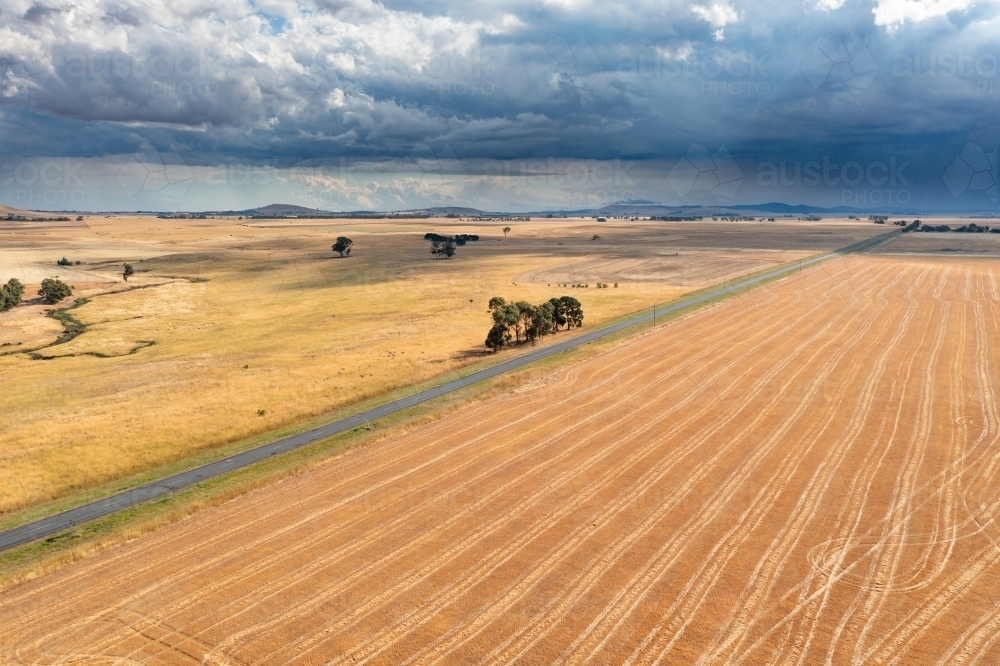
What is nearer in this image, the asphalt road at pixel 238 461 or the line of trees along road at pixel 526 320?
the asphalt road at pixel 238 461

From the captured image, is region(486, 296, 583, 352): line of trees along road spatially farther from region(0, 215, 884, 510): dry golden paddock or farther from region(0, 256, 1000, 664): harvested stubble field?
region(0, 256, 1000, 664): harvested stubble field

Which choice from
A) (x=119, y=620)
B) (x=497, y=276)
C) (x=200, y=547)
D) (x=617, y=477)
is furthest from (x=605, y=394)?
(x=497, y=276)

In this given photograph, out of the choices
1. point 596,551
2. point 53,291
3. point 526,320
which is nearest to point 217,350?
point 526,320

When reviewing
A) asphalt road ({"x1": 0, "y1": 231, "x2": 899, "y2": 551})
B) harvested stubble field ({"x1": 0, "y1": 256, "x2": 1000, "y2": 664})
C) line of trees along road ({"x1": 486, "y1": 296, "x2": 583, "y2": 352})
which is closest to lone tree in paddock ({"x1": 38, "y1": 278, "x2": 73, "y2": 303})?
line of trees along road ({"x1": 486, "y1": 296, "x2": 583, "y2": 352})

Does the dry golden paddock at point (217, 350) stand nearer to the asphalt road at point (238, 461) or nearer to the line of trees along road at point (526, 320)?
the line of trees along road at point (526, 320)

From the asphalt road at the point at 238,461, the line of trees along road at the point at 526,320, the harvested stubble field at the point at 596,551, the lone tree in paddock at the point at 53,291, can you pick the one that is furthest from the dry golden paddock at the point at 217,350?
the harvested stubble field at the point at 596,551
